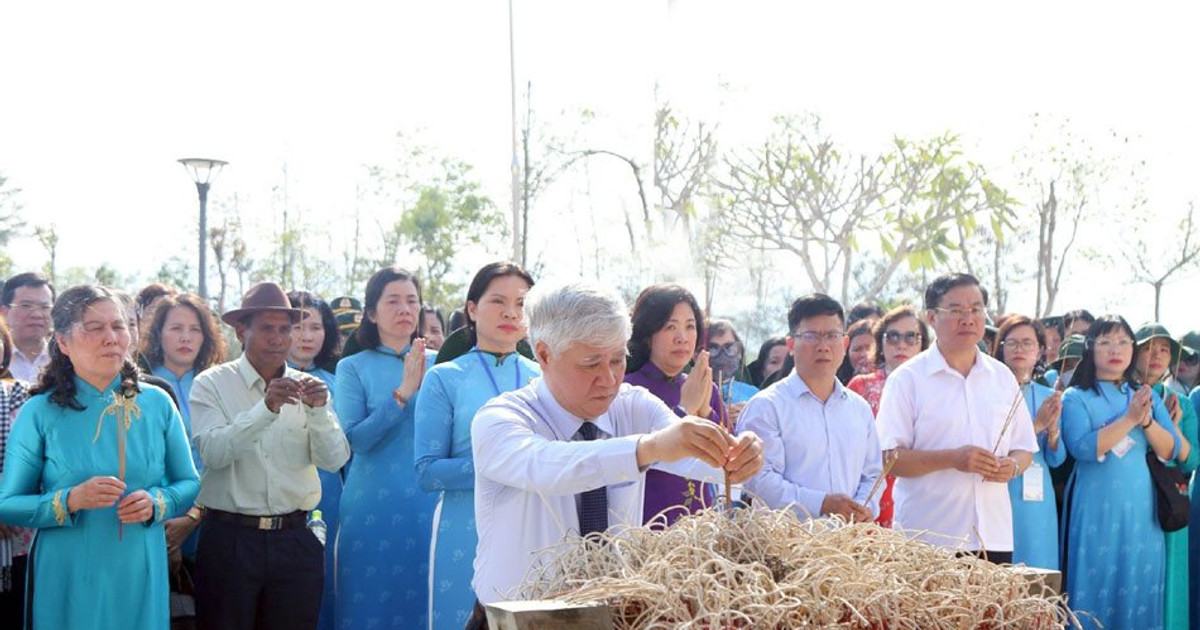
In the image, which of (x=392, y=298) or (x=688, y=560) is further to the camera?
(x=392, y=298)

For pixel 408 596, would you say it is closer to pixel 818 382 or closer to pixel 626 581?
pixel 818 382

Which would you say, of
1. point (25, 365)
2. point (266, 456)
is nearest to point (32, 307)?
point (25, 365)

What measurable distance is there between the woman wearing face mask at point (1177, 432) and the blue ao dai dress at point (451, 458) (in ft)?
13.6

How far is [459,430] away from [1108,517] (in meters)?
3.89

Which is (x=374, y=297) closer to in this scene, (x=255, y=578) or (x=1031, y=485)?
(x=255, y=578)

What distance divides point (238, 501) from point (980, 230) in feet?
96.8

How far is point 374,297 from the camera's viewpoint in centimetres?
541

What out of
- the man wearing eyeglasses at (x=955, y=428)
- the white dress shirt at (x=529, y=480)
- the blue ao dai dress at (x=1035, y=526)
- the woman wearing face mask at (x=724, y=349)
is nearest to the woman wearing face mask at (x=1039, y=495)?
the blue ao dai dress at (x=1035, y=526)

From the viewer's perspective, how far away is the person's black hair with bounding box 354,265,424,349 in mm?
5367

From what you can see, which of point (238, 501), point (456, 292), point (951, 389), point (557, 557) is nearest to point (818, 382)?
point (951, 389)

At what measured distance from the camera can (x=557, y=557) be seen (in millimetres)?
2219

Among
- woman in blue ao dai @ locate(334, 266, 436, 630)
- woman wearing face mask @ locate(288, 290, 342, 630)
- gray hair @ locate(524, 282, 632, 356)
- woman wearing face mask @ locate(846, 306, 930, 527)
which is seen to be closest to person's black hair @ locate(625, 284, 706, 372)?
woman in blue ao dai @ locate(334, 266, 436, 630)

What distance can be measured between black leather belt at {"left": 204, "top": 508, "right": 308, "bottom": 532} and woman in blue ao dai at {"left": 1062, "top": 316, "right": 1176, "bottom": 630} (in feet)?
13.0

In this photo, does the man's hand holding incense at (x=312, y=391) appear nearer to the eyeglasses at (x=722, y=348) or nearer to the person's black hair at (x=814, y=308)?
the person's black hair at (x=814, y=308)
